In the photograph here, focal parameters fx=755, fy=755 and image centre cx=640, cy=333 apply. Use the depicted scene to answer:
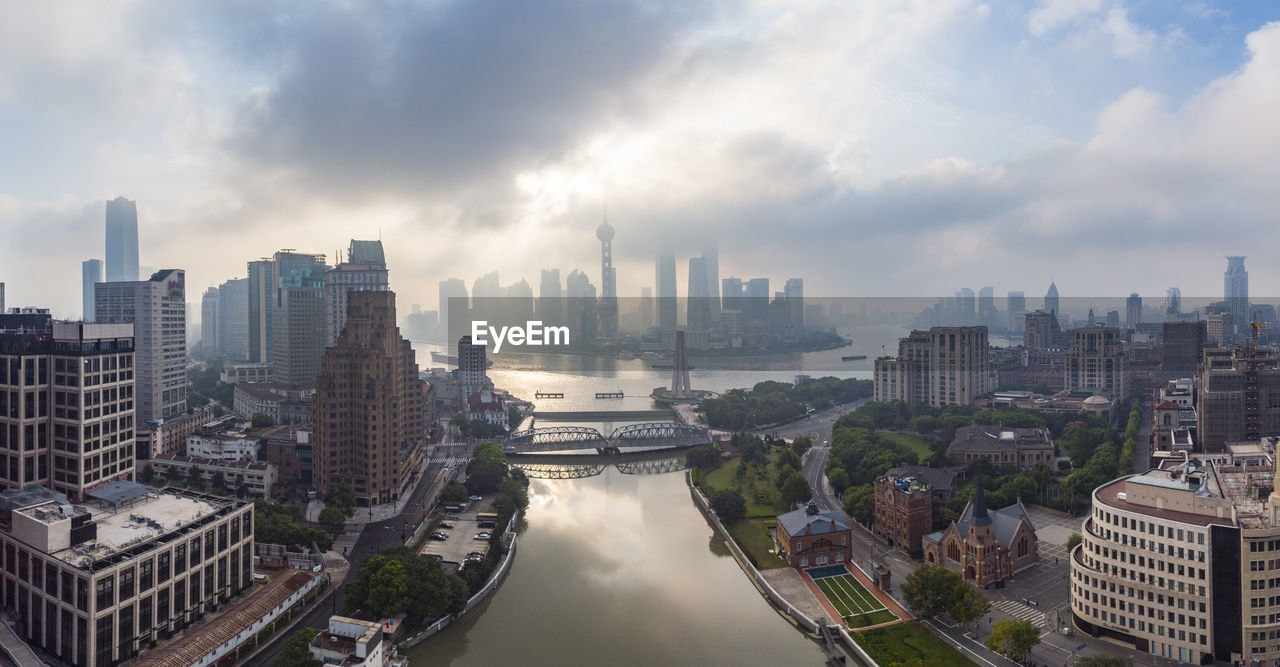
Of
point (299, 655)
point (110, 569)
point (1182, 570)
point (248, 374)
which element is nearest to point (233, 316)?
point (248, 374)

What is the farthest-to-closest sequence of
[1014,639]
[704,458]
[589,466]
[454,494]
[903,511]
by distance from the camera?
[589,466]
[704,458]
[454,494]
[903,511]
[1014,639]

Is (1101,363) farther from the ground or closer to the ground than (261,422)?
farther from the ground

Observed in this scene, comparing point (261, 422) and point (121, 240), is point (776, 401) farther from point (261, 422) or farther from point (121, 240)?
point (121, 240)

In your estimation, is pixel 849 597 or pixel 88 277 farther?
pixel 88 277

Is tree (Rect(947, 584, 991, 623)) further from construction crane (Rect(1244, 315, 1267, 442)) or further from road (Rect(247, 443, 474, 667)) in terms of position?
construction crane (Rect(1244, 315, 1267, 442))

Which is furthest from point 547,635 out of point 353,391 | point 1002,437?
point 1002,437

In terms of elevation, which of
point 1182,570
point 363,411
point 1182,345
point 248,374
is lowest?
point 1182,570

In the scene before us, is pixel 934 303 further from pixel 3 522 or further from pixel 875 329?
pixel 3 522
